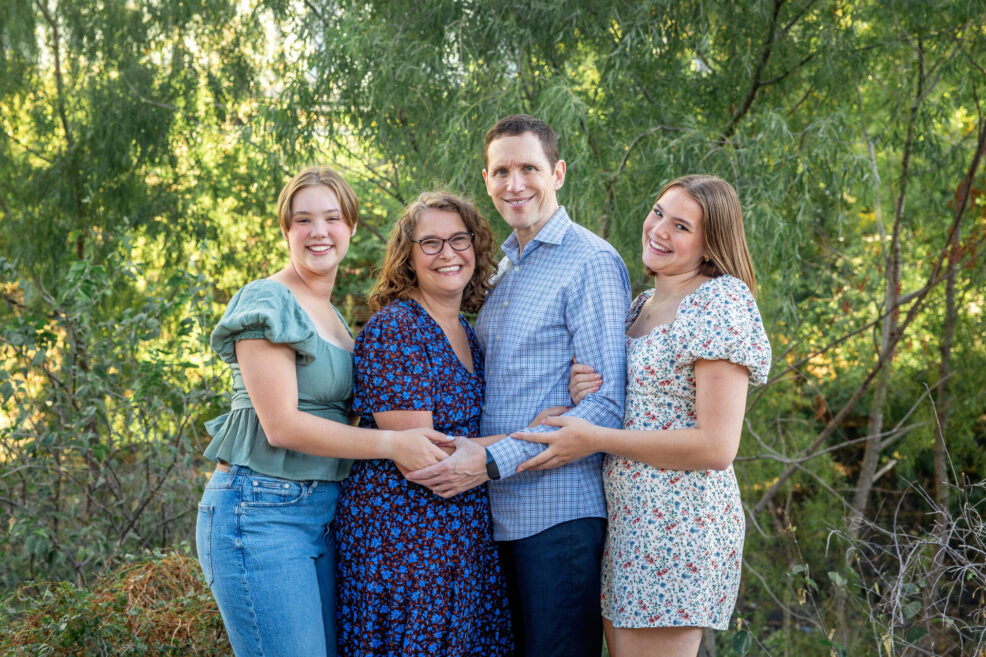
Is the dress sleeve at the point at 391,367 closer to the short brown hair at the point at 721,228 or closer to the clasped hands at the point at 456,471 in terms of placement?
the clasped hands at the point at 456,471

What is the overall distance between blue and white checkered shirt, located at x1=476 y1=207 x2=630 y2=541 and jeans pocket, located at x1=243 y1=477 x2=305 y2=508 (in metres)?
0.48

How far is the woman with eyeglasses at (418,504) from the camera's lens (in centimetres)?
205

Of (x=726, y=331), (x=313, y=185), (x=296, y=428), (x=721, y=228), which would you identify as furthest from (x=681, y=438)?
(x=313, y=185)

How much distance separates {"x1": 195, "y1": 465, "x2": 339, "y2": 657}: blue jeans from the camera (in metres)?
1.97

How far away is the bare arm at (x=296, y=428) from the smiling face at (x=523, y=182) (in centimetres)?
66

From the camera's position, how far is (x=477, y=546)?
2.14 meters

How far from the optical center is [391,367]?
205cm

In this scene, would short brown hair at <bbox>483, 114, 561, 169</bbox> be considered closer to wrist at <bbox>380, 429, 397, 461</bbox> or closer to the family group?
the family group

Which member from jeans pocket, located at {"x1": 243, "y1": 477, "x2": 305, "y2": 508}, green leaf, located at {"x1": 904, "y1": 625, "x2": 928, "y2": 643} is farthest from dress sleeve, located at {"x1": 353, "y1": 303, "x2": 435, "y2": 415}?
green leaf, located at {"x1": 904, "y1": 625, "x2": 928, "y2": 643}

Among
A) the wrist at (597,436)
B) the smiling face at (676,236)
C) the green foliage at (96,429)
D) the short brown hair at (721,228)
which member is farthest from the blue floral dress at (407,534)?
the green foliage at (96,429)

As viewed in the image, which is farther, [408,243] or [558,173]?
[558,173]

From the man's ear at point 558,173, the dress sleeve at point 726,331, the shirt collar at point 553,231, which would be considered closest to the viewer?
the dress sleeve at point 726,331

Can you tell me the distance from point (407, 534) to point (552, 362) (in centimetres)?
54

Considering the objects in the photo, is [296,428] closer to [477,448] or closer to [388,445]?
[388,445]
